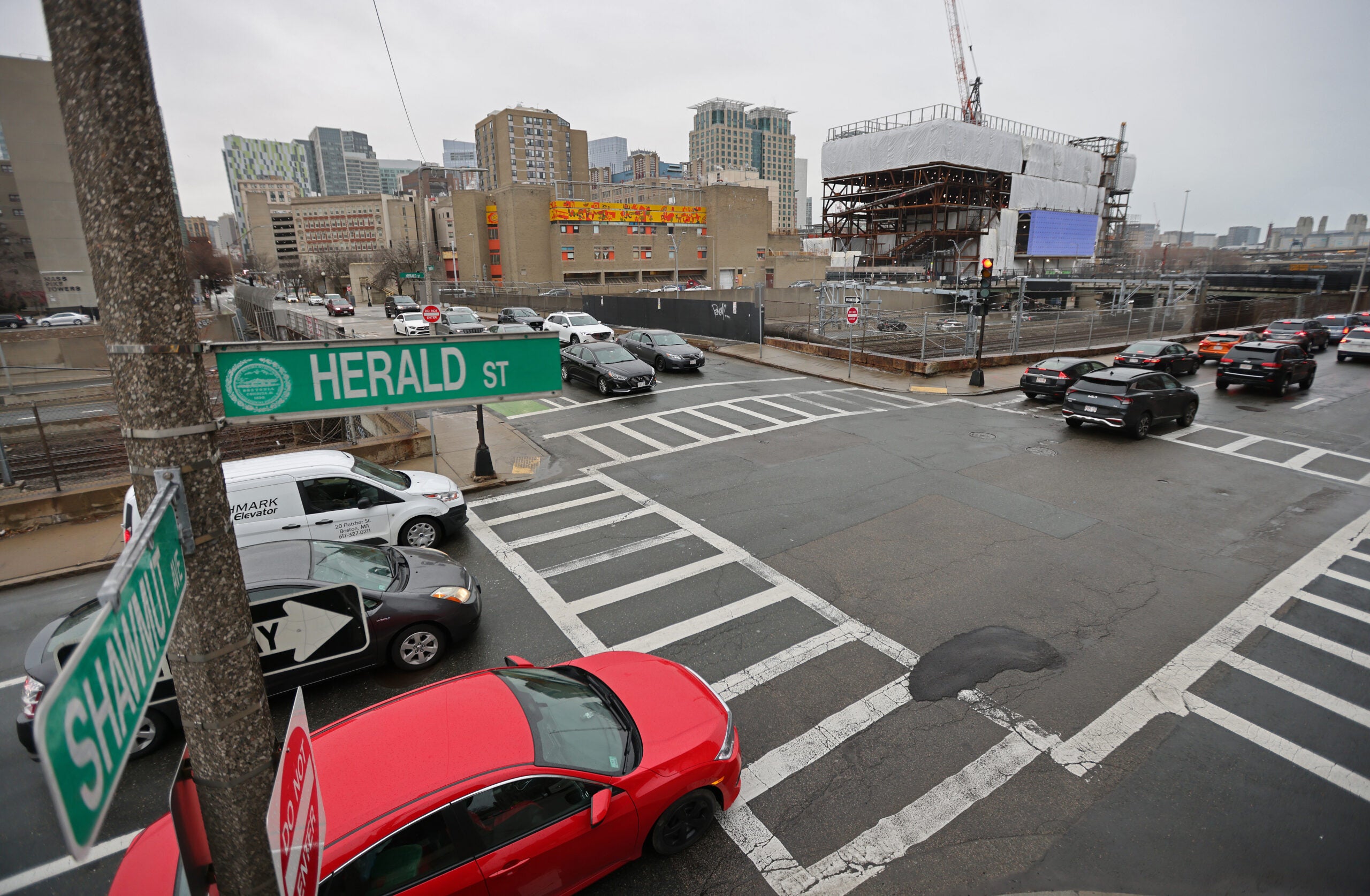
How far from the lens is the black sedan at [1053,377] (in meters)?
19.6

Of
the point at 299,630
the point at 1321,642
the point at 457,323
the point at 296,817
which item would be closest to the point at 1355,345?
the point at 1321,642

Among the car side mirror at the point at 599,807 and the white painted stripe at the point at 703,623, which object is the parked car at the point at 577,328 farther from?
the car side mirror at the point at 599,807

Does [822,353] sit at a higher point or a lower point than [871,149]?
lower

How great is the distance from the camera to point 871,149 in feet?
268

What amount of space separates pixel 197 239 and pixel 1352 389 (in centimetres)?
11178

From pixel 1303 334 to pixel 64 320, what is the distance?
69.0 metres

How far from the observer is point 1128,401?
51.6ft

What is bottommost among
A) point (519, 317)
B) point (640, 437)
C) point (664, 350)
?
point (640, 437)

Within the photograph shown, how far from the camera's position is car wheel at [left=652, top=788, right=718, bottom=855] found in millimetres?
4715

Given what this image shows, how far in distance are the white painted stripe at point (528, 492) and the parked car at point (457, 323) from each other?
15.6m

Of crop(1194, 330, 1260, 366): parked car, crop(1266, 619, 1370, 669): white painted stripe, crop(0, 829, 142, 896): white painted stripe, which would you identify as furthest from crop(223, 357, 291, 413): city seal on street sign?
crop(1194, 330, 1260, 366): parked car

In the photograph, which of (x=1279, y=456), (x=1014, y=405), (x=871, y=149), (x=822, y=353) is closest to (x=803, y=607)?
(x=1279, y=456)

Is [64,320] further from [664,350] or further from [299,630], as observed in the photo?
[299,630]

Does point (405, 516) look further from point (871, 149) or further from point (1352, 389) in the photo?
point (871, 149)
